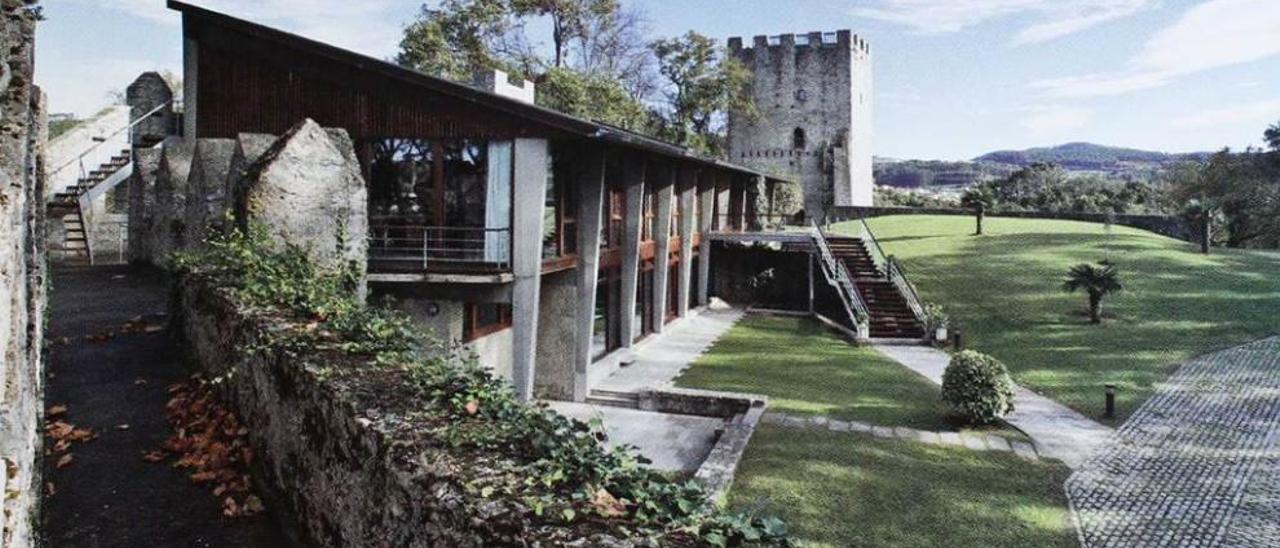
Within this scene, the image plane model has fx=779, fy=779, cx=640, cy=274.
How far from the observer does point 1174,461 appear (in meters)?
12.7

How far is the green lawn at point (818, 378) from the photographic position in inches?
609

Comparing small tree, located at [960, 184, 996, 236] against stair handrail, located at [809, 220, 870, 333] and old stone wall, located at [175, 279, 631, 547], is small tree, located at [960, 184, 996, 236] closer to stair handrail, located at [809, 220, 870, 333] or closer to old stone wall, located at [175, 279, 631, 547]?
stair handrail, located at [809, 220, 870, 333]

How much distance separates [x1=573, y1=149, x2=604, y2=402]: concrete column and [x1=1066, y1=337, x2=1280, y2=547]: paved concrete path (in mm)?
9458

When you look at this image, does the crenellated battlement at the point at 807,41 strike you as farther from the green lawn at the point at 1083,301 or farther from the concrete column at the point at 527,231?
the concrete column at the point at 527,231

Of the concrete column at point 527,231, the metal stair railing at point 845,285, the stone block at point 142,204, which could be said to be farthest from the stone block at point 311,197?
the metal stair railing at point 845,285

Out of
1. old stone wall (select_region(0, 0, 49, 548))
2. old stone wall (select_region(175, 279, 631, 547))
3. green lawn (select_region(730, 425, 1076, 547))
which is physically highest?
old stone wall (select_region(0, 0, 49, 548))

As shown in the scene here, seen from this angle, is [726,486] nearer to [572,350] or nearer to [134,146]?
[572,350]

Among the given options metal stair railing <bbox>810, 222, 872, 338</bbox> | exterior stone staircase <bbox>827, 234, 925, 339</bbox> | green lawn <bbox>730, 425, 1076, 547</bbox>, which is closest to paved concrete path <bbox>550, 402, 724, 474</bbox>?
green lawn <bbox>730, 425, 1076, 547</bbox>

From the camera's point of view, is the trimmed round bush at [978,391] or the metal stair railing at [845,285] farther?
the metal stair railing at [845,285]

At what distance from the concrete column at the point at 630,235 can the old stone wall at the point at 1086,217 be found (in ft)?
101

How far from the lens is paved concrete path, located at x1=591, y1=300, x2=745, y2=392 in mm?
18359

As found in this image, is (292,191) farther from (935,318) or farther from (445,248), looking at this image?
(935,318)

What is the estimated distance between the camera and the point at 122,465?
249 inches

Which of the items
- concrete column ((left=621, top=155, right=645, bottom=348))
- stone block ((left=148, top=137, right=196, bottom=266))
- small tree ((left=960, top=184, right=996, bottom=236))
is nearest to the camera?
stone block ((left=148, top=137, right=196, bottom=266))
